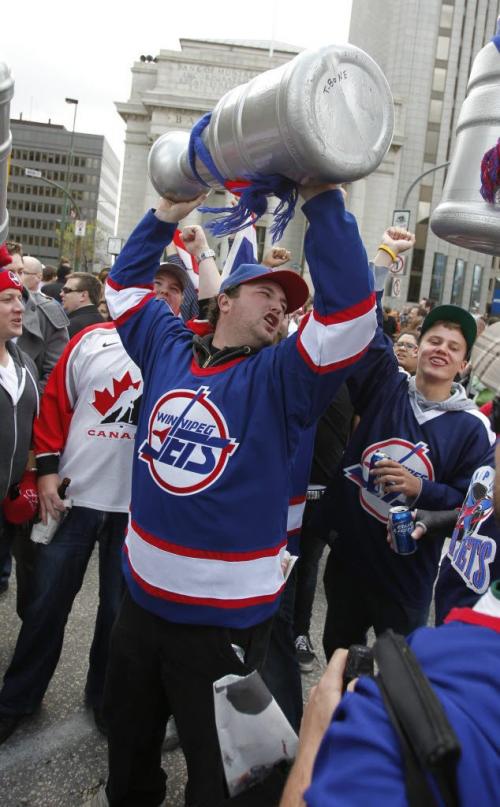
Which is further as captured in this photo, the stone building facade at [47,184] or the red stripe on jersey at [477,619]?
the stone building facade at [47,184]

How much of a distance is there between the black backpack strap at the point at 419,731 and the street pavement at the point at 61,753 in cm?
226

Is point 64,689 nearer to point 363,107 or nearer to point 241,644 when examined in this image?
point 241,644

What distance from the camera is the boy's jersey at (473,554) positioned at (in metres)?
1.97

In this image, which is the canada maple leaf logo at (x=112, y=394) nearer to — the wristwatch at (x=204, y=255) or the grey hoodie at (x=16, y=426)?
the grey hoodie at (x=16, y=426)

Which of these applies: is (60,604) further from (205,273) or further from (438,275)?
(438,275)

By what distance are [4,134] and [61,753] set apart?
2.46 m

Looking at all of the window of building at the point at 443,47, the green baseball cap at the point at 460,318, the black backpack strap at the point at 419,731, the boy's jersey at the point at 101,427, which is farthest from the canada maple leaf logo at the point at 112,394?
the window of building at the point at 443,47

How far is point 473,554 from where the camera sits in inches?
79.7

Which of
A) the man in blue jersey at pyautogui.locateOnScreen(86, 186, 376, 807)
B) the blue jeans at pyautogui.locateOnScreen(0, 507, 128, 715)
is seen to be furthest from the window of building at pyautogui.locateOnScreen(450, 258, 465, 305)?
the man in blue jersey at pyautogui.locateOnScreen(86, 186, 376, 807)

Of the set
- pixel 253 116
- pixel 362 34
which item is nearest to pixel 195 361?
pixel 253 116

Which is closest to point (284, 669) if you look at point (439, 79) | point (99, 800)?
point (99, 800)

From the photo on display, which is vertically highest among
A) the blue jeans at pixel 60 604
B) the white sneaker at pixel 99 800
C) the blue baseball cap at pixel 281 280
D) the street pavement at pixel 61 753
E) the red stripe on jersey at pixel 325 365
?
the blue baseball cap at pixel 281 280

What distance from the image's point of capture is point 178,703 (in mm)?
2146

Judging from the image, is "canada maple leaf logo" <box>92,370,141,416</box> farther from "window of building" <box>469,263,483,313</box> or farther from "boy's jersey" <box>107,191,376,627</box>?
"window of building" <box>469,263,483,313</box>
